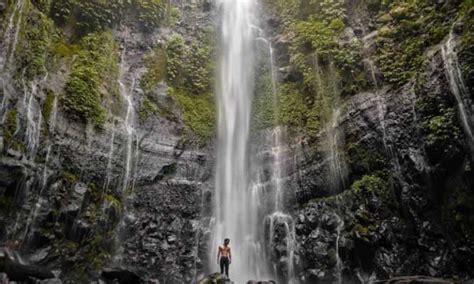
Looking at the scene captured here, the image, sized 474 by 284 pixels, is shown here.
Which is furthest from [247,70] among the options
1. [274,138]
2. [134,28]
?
[134,28]

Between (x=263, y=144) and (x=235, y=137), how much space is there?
118 cm

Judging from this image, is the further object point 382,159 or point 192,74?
point 192,74

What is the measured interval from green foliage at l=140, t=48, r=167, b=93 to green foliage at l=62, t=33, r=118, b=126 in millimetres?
1120

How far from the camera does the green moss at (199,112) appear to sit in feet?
46.6

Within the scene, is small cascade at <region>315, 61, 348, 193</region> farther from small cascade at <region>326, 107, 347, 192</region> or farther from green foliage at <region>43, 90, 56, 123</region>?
green foliage at <region>43, 90, 56, 123</region>

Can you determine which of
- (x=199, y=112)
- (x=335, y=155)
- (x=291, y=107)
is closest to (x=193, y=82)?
(x=199, y=112)

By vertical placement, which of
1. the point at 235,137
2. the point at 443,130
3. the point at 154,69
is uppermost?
the point at 154,69

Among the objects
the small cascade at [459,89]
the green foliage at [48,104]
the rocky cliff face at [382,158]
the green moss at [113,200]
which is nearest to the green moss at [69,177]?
the green moss at [113,200]

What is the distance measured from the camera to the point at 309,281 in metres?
10.8

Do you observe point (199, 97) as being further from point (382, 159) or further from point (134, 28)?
point (382, 159)

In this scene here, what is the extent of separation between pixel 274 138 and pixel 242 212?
9.88 feet

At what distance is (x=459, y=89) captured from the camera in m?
9.99

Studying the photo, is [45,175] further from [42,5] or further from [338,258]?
[338,258]

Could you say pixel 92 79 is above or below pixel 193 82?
below
